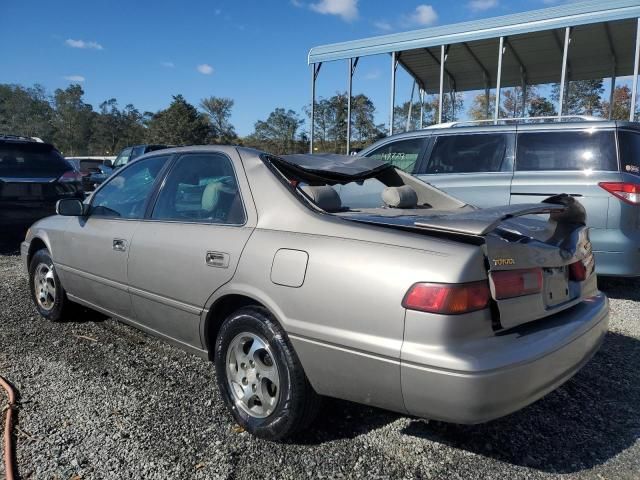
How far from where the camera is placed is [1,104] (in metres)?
78.2

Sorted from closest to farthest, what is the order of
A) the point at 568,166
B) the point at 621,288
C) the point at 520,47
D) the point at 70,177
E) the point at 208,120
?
the point at 568,166, the point at 621,288, the point at 70,177, the point at 520,47, the point at 208,120

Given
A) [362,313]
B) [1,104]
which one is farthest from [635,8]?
[1,104]

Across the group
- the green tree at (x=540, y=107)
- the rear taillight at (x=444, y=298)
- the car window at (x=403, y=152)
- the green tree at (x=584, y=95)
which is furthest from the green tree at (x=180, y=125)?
the rear taillight at (x=444, y=298)

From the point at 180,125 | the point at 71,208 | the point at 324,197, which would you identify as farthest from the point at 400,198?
the point at 180,125

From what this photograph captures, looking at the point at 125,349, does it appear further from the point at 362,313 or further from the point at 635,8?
the point at 635,8

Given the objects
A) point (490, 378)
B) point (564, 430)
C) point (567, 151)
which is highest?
point (567, 151)

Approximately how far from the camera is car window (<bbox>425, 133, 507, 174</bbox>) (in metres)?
5.72

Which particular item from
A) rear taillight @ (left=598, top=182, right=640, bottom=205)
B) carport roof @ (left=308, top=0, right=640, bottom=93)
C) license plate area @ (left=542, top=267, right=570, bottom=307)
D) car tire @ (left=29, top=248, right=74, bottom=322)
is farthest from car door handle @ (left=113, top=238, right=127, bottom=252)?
carport roof @ (left=308, top=0, right=640, bottom=93)

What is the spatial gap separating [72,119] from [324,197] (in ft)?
277

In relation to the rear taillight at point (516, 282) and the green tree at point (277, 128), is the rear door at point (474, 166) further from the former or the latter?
the green tree at point (277, 128)

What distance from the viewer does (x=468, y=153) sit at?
5934 mm

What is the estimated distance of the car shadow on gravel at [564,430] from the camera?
8.14 ft

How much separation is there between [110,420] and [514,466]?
7.04 ft

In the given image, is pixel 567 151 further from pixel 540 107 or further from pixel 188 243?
pixel 540 107
